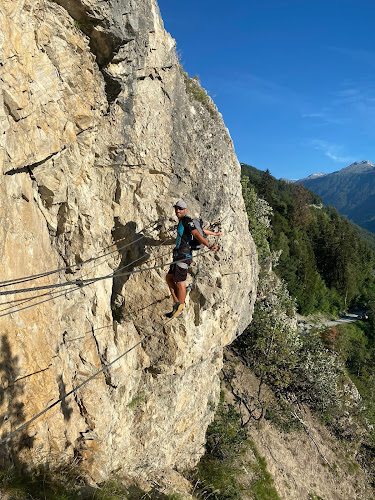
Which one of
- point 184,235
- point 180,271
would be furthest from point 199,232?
point 180,271

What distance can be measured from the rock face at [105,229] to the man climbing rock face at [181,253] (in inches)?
25.5

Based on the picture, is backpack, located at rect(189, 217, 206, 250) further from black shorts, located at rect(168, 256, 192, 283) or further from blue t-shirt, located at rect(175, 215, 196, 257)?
black shorts, located at rect(168, 256, 192, 283)

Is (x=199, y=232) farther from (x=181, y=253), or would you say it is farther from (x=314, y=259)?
(x=314, y=259)

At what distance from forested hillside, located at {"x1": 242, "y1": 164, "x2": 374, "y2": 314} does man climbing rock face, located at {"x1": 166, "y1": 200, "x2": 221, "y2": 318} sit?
3339 cm

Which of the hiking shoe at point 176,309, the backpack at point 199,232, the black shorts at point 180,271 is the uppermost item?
the backpack at point 199,232

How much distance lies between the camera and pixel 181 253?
7.54 m

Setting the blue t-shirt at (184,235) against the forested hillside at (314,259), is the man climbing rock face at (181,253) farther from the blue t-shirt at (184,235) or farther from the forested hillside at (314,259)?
the forested hillside at (314,259)

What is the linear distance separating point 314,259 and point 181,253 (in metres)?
46.6

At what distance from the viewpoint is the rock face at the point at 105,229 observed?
506 centimetres

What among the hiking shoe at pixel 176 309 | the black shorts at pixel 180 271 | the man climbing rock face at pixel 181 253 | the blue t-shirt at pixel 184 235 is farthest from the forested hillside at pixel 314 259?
the blue t-shirt at pixel 184 235

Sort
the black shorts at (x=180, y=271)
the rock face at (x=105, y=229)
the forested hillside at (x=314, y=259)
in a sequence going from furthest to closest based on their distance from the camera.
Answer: the forested hillside at (x=314, y=259) → the black shorts at (x=180, y=271) → the rock face at (x=105, y=229)

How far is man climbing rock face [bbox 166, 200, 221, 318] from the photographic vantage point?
7.14 metres

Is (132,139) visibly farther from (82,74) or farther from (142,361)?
(142,361)

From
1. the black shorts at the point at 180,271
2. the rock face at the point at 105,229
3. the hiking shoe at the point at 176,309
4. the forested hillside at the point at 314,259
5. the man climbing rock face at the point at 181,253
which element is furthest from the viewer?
the forested hillside at the point at 314,259
